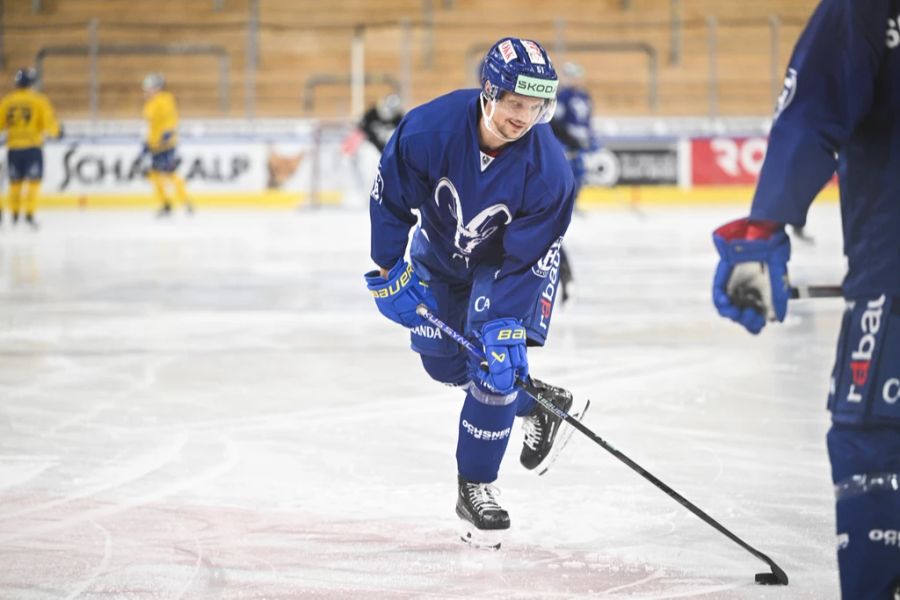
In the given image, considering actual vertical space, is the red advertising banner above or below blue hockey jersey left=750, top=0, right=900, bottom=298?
below

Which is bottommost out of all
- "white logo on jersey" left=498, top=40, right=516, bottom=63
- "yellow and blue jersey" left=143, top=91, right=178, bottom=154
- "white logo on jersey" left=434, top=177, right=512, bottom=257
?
"yellow and blue jersey" left=143, top=91, right=178, bottom=154

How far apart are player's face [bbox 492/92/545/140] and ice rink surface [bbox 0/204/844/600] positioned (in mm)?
966

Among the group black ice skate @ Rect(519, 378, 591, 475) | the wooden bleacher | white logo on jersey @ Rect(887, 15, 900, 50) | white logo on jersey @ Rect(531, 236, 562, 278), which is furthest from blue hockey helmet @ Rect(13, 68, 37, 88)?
white logo on jersey @ Rect(887, 15, 900, 50)

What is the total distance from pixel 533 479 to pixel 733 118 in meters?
13.6

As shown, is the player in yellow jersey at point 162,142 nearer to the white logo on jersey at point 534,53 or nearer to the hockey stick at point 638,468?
the hockey stick at point 638,468

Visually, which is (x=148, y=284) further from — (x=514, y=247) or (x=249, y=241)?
(x=514, y=247)

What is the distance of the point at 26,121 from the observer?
1403cm

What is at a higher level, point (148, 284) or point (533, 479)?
point (533, 479)

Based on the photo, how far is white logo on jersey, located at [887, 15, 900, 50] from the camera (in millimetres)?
1959

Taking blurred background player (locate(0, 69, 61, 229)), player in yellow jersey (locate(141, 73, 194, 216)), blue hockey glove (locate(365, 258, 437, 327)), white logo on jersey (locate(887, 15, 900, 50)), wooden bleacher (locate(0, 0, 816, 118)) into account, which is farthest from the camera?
wooden bleacher (locate(0, 0, 816, 118))

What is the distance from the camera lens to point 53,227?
44.6ft

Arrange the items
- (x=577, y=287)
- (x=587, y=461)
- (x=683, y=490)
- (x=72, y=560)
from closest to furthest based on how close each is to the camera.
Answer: (x=72, y=560) → (x=683, y=490) → (x=587, y=461) → (x=577, y=287)

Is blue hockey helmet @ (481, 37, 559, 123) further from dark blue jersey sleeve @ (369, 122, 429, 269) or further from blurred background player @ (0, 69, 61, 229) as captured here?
blurred background player @ (0, 69, 61, 229)

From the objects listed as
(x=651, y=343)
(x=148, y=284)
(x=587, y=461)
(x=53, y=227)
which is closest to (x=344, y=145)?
(x=53, y=227)
